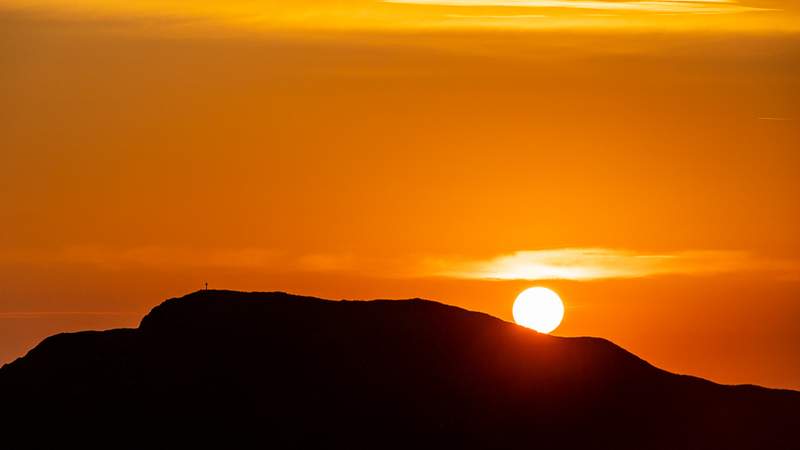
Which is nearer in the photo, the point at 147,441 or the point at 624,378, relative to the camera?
the point at 147,441

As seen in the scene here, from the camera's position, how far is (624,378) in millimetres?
142125

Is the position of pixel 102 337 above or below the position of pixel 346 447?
above

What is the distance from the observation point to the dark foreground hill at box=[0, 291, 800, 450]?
5300 inches

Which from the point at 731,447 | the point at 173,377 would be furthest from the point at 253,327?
the point at 731,447

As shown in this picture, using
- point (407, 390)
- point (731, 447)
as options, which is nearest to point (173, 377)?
point (407, 390)

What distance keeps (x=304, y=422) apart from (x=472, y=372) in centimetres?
A: 1199

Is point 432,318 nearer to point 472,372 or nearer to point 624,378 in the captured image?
point 472,372

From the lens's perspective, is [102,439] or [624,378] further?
[624,378]

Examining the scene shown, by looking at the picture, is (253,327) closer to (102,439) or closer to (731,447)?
(102,439)

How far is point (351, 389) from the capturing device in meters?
137

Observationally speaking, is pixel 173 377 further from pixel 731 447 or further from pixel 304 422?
pixel 731 447

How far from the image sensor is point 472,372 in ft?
458

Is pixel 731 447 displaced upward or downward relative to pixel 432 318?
downward

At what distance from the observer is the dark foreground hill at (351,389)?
442 feet
